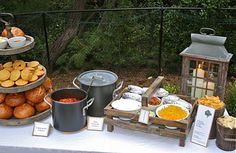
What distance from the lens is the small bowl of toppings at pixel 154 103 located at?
60.9 inches

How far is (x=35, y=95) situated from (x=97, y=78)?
336mm

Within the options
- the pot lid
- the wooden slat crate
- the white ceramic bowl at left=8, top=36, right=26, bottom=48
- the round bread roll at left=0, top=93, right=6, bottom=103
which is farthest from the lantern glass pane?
the round bread roll at left=0, top=93, right=6, bottom=103

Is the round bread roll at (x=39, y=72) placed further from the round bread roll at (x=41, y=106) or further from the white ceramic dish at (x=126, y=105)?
the white ceramic dish at (x=126, y=105)

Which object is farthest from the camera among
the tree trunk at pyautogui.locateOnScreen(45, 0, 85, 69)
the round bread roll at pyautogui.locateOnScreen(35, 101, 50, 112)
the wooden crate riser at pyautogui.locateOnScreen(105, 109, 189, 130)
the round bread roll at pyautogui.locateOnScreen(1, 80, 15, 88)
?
the tree trunk at pyautogui.locateOnScreen(45, 0, 85, 69)

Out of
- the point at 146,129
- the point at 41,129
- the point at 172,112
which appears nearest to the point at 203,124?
the point at 172,112

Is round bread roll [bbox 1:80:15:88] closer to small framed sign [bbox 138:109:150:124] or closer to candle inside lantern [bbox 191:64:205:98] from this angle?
small framed sign [bbox 138:109:150:124]

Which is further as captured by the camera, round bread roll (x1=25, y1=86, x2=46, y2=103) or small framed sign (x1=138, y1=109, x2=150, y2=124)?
round bread roll (x1=25, y1=86, x2=46, y2=103)

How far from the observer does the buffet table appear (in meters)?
1.47

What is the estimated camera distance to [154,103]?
5.24ft

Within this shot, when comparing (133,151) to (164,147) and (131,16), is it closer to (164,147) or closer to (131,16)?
(164,147)

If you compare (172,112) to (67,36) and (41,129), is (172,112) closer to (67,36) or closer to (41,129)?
(41,129)

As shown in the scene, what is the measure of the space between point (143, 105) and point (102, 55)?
2558mm

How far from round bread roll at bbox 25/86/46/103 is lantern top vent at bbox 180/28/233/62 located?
2.56ft

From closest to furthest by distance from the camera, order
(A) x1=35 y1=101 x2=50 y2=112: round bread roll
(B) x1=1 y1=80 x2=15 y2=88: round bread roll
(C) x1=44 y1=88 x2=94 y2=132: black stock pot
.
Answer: (C) x1=44 y1=88 x2=94 y2=132: black stock pot → (B) x1=1 y1=80 x2=15 y2=88: round bread roll → (A) x1=35 y1=101 x2=50 y2=112: round bread roll
